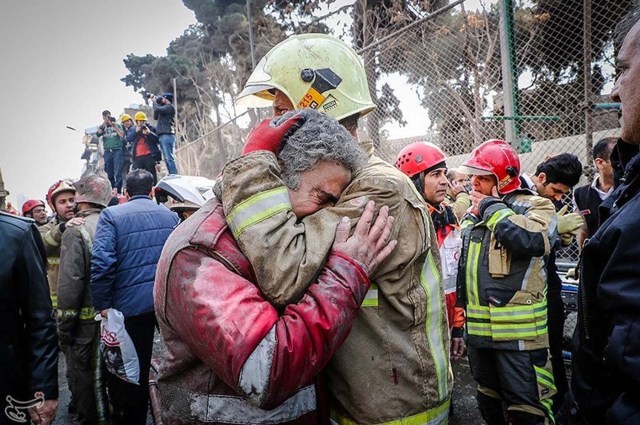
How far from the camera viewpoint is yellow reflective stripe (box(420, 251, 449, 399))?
1.43 metres

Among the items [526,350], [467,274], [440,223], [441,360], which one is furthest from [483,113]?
[441,360]

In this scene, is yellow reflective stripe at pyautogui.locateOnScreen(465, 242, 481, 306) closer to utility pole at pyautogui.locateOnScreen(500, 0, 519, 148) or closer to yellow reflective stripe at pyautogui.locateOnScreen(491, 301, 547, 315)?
yellow reflective stripe at pyautogui.locateOnScreen(491, 301, 547, 315)

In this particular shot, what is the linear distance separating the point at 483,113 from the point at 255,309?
512 cm

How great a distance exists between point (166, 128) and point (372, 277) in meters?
10.6

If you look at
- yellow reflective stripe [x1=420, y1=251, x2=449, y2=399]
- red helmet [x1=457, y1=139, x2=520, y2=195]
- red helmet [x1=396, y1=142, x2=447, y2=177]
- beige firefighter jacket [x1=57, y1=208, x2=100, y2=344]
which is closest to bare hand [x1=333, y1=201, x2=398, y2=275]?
yellow reflective stripe [x1=420, y1=251, x2=449, y2=399]

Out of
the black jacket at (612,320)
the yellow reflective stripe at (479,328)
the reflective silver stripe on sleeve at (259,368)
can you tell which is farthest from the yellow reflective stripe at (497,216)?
the reflective silver stripe on sleeve at (259,368)

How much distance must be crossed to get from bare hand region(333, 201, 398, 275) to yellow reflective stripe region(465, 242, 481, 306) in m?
2.14

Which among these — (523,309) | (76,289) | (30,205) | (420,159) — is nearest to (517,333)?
(523,309)

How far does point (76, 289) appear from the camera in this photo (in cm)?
369

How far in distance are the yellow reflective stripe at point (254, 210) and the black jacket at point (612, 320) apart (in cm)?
93

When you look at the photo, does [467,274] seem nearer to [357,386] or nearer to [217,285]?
[357,386]

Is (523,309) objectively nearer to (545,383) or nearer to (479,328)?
(479,328)

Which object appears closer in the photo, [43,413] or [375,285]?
[375,285]

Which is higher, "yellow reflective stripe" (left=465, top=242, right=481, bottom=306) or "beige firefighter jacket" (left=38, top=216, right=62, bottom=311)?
"beige firefighter jacket" (left=38, top=216, right=62, bottom=311)
